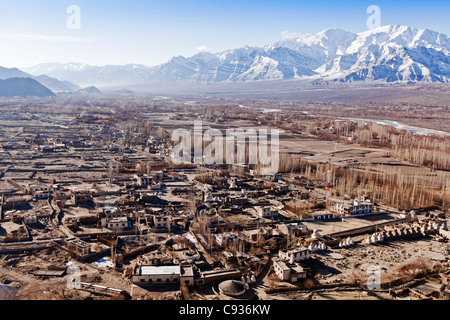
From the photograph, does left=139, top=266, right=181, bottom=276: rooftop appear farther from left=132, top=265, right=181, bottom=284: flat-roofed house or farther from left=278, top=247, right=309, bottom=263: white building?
left=278, top=247, right=309, bottom=263: white building

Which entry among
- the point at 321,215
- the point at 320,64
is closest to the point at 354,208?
the point at 321,215

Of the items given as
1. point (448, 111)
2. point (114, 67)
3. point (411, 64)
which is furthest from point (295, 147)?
point (114, 67)

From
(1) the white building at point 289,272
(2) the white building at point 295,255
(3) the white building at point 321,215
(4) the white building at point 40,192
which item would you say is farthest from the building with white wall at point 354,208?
(4) the white building at point 40,192

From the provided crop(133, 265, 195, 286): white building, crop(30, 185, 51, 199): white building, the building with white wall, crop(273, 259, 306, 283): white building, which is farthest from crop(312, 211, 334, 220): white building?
crop(30, 185, 51, 199): white building

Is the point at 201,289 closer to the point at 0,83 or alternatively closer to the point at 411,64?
the point at 0,83

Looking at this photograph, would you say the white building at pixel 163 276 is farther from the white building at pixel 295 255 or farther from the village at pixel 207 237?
the white building at pixel 295 255

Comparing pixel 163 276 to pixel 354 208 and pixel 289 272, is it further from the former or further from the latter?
pixel 354 208
